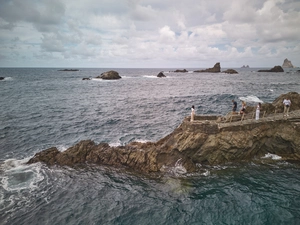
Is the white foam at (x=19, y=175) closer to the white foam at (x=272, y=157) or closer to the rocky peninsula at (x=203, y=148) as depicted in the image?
the rocky peninsula at (x=203, y=148)

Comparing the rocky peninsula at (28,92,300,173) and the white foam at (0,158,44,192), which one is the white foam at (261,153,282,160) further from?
the white foam at (0,158,44,192)

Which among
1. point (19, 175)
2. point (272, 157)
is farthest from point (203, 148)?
point (19, 175)

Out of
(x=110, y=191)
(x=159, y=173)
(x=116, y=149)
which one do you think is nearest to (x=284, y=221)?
(x=159, y=173)

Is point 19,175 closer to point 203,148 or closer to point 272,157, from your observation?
point 203,148

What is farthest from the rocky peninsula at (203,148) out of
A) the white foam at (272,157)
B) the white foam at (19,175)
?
the white foam at (19,175)

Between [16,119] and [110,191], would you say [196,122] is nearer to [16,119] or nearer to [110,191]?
[110,191]

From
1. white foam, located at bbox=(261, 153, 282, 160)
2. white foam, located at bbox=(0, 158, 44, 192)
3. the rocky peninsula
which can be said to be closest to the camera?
white foam, located at bbox=(0, 158, 44, 192)

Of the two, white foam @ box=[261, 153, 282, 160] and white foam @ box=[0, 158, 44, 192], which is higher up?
white foam @ box=[261, 153, 282, 160]

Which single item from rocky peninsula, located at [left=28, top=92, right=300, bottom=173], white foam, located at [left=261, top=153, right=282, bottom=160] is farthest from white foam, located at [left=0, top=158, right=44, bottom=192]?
white foam, located at [left=261, top=153, right=282, bottom=160]

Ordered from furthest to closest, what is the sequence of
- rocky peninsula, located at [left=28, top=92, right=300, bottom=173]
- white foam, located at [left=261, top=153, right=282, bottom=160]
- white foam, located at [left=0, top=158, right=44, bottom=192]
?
white foam, located at [left=261, top=153, right=282, bottom=160] → rocky peninsula, located at [left=28, top=92, right=300, bottom=173] → white foam, located at [left=0, top=158, right=44, bottom=192]
